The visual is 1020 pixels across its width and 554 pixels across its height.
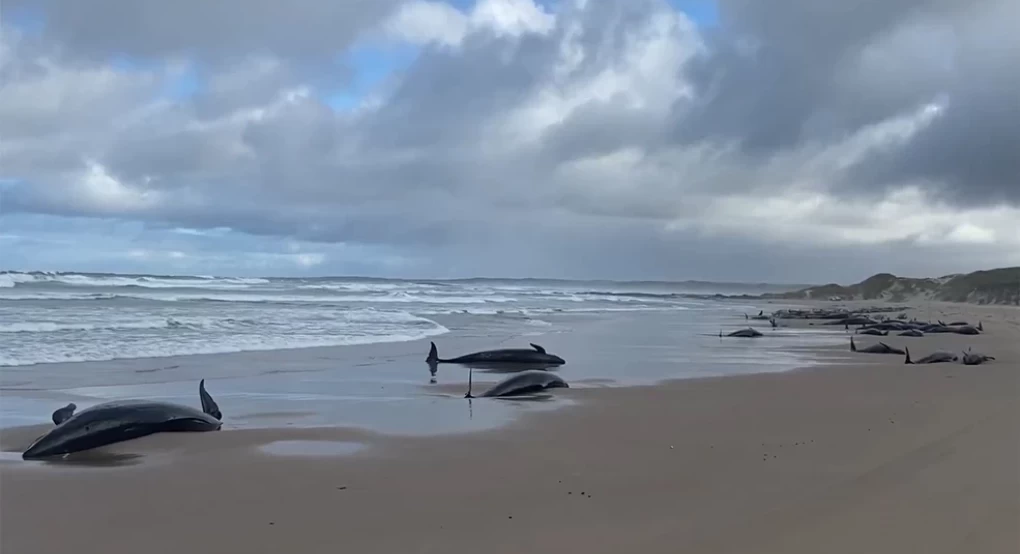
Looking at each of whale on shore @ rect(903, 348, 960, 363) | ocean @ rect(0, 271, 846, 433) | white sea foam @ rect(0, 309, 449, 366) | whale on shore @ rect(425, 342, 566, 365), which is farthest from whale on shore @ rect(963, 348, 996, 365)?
white sea foam @ rect(0, 309, 449, 366)

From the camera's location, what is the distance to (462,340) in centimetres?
2153

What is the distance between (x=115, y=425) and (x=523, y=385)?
552 cm

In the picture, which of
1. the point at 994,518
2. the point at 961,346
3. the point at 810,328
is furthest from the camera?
the point at 810,328

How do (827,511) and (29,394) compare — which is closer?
(827,511)

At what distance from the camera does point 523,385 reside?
11.3m

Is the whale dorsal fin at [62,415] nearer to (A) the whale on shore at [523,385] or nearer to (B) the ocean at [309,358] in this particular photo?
(B) the ocean at [309,358]

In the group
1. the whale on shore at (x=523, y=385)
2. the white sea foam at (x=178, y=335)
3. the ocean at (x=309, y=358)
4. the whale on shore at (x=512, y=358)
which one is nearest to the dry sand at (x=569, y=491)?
the ocean at (x=309, y=358)

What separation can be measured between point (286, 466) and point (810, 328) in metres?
27.6

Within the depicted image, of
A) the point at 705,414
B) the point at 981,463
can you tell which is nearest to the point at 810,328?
the point at 705,414

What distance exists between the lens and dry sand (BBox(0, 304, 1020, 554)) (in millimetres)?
4527

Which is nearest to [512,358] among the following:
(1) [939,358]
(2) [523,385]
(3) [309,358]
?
(3) [309,358]

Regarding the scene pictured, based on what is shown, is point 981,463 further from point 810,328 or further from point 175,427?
point 810,328

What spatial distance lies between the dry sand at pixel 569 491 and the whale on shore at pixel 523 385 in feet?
7.29

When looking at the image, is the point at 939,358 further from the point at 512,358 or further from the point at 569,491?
the point at 569,491
